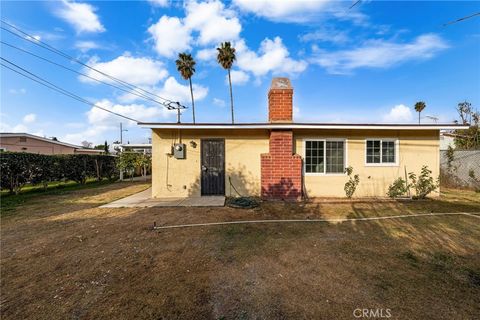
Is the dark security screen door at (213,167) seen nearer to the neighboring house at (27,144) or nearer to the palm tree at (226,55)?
the palm tree at (226,55)

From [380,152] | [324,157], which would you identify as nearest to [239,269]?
[324,157]

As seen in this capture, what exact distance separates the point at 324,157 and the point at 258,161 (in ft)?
7.99

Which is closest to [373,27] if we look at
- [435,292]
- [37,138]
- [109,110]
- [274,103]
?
[274,103]

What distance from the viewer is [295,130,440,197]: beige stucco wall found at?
7797 millimetres

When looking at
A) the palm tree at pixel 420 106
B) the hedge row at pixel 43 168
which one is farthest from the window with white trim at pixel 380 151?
the palm tree at pixel 420 106

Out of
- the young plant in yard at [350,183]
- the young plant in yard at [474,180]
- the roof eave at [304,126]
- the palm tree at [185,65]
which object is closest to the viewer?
the roof eave at [304,126]

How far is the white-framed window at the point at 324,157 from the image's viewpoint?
25.7ft

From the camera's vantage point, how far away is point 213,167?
7.99 meters

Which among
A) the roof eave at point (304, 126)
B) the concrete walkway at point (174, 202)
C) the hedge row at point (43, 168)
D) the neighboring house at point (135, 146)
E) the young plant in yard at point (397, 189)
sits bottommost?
the concrete walkway at point (174, 202)

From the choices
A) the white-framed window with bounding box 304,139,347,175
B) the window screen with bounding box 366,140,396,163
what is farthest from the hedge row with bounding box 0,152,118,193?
the window screen with bounding box 366,140,396,163

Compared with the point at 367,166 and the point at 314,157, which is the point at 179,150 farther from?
the point at 367,166

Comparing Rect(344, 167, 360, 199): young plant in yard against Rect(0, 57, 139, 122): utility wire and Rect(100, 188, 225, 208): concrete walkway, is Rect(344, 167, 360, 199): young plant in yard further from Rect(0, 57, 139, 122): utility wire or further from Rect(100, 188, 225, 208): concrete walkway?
Rect(0, 57, 139, 122): utility wire

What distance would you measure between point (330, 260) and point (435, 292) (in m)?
1.15
